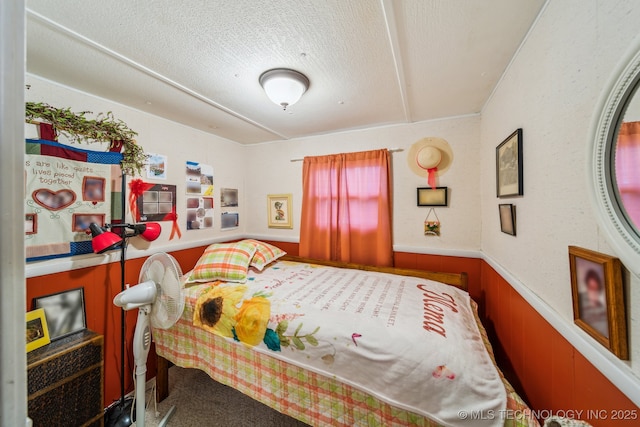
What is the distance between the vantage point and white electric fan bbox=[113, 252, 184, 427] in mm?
1399

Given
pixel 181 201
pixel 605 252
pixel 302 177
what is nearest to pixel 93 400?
pixel 181 201

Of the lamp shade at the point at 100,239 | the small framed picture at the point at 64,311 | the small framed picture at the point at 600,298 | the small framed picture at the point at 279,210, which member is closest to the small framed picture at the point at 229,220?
the small framed picture at the point at 279,210

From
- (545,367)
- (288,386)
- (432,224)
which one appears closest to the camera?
(545,367)

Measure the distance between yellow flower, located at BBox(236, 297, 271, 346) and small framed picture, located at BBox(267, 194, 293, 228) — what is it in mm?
1481

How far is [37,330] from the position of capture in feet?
4.49

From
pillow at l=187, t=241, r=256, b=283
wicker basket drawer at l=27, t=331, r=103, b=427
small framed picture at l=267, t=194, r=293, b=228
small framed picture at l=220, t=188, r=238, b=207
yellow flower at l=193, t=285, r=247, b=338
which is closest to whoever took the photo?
wicker basket drawer at l=27, t=331, r=103, b=427

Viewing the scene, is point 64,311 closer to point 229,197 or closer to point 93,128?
point 93,128

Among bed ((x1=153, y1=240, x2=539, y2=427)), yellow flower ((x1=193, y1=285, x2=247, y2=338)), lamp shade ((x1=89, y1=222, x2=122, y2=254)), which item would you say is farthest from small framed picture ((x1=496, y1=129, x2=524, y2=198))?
lamp shade ((x1=89, y1=222, x2=122, y2=254))

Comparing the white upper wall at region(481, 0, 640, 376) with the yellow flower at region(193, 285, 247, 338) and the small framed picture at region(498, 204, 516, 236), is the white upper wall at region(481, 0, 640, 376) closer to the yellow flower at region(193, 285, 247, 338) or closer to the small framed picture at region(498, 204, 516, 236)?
the small framed picture at region(498, 204, 516, 236)

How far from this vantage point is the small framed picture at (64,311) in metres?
1.47

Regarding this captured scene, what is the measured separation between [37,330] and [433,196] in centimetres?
314

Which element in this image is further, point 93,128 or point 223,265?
point 223,265

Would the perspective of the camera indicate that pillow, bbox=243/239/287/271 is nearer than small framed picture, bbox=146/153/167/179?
No

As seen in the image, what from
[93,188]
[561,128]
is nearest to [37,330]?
[93,188]
